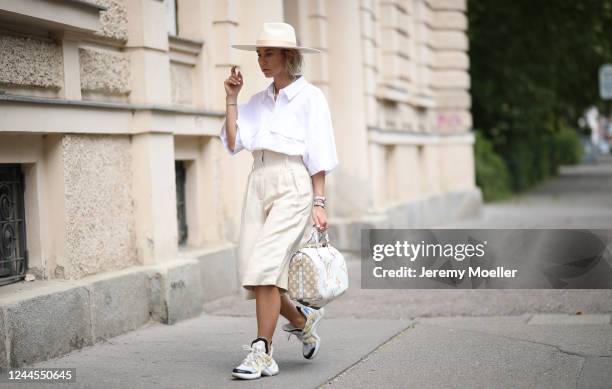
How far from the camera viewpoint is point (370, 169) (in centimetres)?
1408

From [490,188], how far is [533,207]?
2690mm

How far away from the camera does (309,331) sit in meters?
6.05

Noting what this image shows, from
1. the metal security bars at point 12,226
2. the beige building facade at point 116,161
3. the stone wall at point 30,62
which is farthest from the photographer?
the metal security bars at point 12,226

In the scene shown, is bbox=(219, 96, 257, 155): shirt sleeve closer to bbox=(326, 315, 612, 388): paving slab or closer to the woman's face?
the woman's face

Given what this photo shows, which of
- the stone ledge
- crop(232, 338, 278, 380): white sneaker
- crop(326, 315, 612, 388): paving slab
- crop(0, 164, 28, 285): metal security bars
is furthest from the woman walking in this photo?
crop(0, 164, 28, 285): metal security bars

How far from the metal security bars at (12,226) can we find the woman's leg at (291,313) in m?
1.92

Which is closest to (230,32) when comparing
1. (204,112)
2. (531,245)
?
(204,112)

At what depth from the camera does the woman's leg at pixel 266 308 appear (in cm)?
577

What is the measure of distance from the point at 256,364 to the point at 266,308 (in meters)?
0.31

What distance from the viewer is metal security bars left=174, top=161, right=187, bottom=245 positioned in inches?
361

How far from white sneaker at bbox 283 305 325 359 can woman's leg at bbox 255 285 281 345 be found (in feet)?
1.03

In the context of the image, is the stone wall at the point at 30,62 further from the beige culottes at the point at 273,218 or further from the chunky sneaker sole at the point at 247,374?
the chunky sneaker sole at the point at 247,374

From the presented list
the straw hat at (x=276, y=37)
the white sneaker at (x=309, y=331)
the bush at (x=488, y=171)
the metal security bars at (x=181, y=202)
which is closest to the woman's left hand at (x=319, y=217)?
the white sneaker at (x=309, y=331)

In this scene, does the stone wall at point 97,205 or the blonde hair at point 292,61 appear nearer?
the blonde hair at point 292,61
